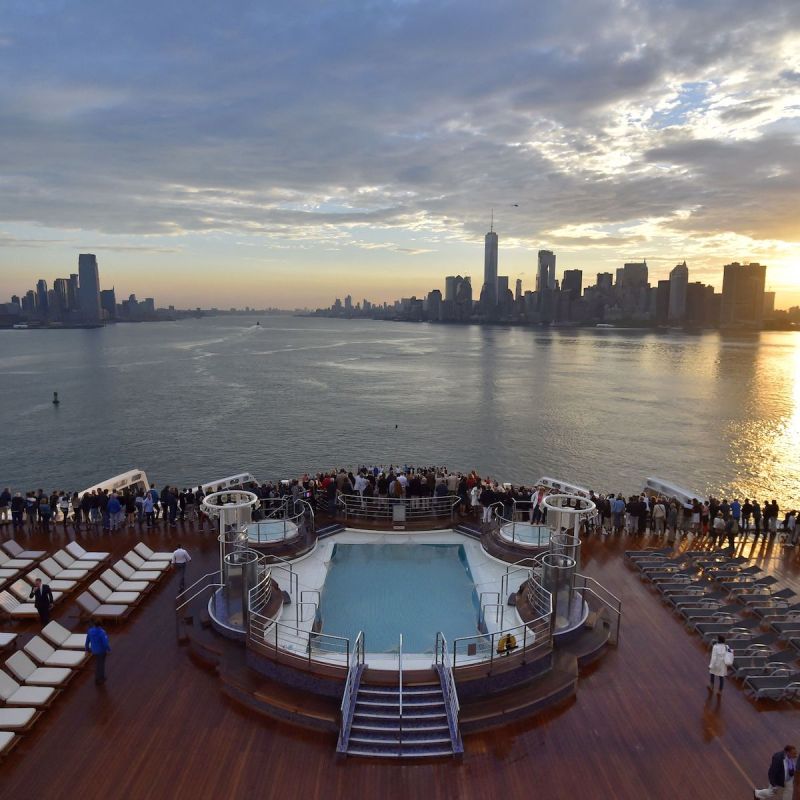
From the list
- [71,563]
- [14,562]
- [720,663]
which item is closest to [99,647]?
[71,563]

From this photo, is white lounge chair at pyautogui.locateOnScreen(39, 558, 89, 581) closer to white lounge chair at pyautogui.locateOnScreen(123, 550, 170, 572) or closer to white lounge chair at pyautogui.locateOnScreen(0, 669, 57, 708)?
white lounge chair at pyautogui.locateOnScreen(123, 550, 170, 572)

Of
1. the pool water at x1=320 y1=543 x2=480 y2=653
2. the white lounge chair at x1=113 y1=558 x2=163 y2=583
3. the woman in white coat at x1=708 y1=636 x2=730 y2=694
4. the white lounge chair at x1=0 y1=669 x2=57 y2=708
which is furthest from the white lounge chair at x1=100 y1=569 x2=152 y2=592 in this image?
the woman in white coat at x1=708 y1=636 x2=730 y2=694

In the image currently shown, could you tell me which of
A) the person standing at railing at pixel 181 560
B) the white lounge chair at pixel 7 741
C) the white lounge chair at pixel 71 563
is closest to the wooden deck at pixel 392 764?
the white lounge chair at pixel 7 741

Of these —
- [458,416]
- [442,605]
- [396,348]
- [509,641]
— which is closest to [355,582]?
[442,605]

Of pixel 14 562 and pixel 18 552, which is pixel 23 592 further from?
pixel 18 552

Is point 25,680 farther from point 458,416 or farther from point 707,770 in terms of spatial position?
point 458,416

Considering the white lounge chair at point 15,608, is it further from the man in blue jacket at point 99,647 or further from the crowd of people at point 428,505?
the crowd of people at point 428,505

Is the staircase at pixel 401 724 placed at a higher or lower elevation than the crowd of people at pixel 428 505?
lower
